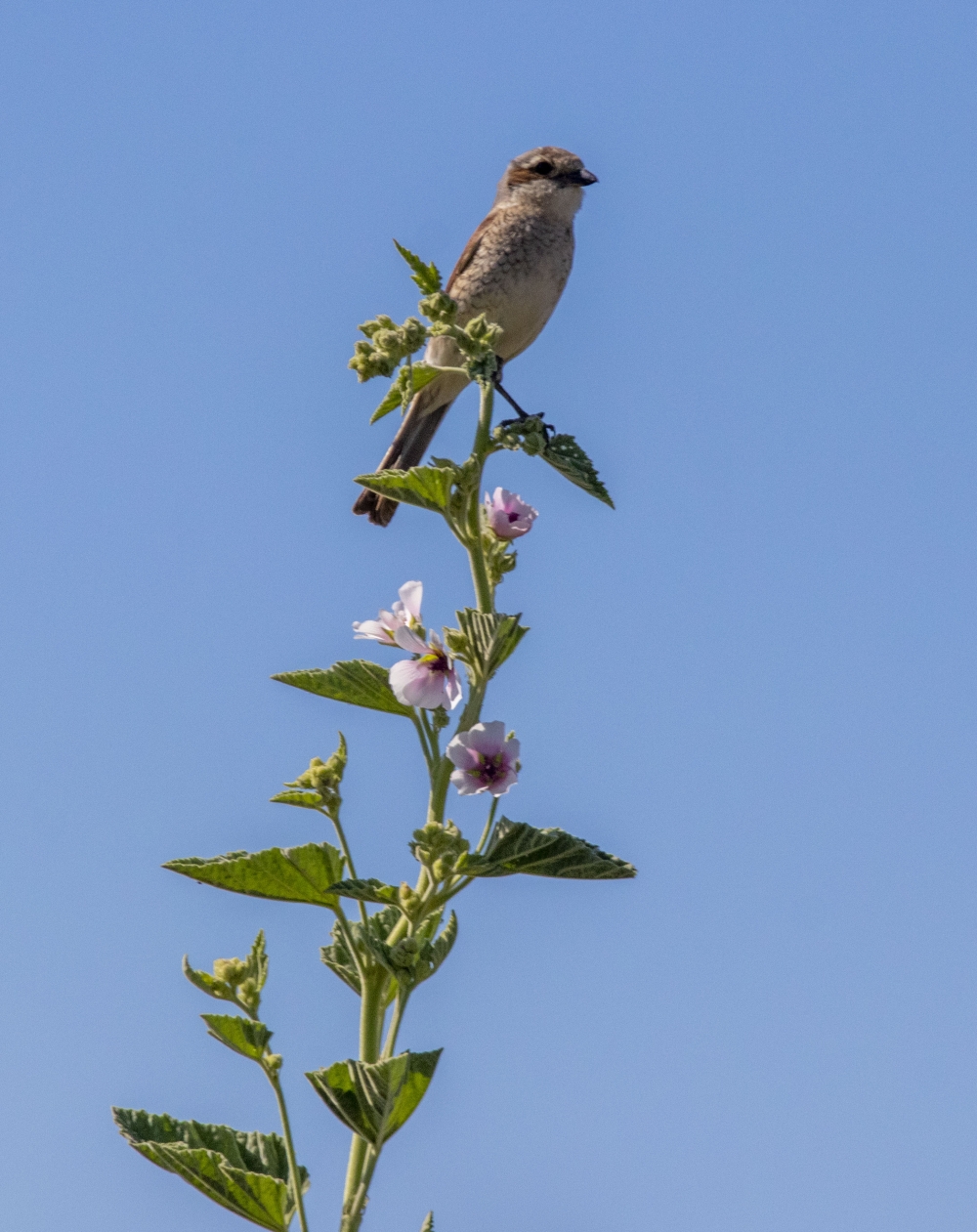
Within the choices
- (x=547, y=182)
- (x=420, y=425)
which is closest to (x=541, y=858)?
(x=420, y=425)

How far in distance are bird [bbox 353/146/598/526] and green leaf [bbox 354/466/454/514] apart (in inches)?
142

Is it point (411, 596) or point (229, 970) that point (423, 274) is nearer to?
point (411, 596)

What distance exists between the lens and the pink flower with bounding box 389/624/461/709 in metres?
2.64

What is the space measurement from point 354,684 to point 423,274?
0.85m

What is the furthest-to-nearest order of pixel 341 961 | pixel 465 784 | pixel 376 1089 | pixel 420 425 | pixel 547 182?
pixel 547 182 → pixel 420 425 → pixel 341 961 → pixel 465 784 → pixel 376 1089

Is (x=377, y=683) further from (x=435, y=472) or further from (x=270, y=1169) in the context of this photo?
(x=270, y=1169)

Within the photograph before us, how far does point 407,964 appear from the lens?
7.75 ft

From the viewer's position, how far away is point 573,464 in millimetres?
2982

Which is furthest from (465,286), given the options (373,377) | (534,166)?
(373,377)

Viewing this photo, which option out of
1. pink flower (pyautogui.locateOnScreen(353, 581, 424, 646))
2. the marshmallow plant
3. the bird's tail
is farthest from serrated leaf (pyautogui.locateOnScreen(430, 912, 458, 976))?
the bird's tail

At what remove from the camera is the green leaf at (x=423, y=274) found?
2785 mm

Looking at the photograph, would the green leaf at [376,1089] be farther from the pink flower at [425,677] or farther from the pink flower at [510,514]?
the pink flower at [510,514]

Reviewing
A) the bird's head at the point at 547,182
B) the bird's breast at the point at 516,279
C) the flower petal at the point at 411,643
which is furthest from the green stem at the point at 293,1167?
the bird's head at the point at 547,182

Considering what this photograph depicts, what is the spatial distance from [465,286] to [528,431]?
405 centimetres
